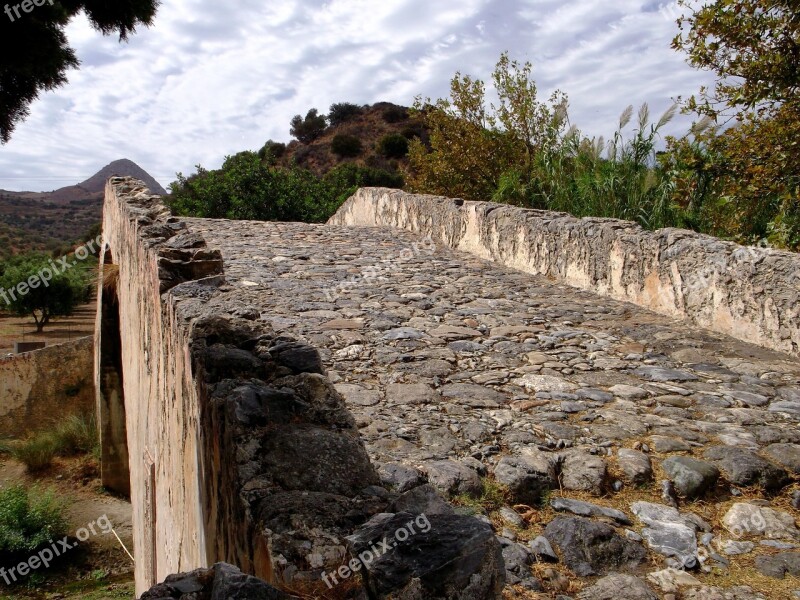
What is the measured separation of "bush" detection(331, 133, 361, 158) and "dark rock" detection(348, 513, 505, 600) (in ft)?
132

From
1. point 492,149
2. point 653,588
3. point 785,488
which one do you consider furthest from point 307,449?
point 492,149

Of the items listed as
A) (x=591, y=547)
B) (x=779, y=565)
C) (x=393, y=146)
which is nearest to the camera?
(x=779, y=565)

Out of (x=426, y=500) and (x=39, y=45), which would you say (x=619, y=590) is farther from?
(x=39, y=45)

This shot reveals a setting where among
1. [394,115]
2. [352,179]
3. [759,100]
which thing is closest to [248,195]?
[352,179]

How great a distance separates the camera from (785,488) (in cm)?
246

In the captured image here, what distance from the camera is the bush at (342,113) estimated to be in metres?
47.0

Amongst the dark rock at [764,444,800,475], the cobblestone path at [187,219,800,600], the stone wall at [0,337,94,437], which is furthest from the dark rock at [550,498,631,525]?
the stone wall at [0,337,94,437]

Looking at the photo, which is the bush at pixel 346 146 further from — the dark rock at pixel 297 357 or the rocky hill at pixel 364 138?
the dark rock at pixel 297 357

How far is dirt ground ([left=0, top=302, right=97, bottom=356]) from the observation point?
906 inches

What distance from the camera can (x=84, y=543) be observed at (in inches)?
418

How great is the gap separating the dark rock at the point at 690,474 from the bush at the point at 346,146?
3930cm

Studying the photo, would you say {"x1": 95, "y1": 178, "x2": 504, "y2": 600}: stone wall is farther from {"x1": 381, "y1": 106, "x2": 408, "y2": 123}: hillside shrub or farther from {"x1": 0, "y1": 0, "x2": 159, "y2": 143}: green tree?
{"x1": 381, "y1": 106, "x2": 408, "y2": 123}: hillside shrub

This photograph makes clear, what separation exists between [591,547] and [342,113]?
47385 millimetres

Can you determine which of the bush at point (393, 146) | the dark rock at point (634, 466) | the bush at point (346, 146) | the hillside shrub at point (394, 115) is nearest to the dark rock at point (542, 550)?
the dark rock at point (634, 466)
